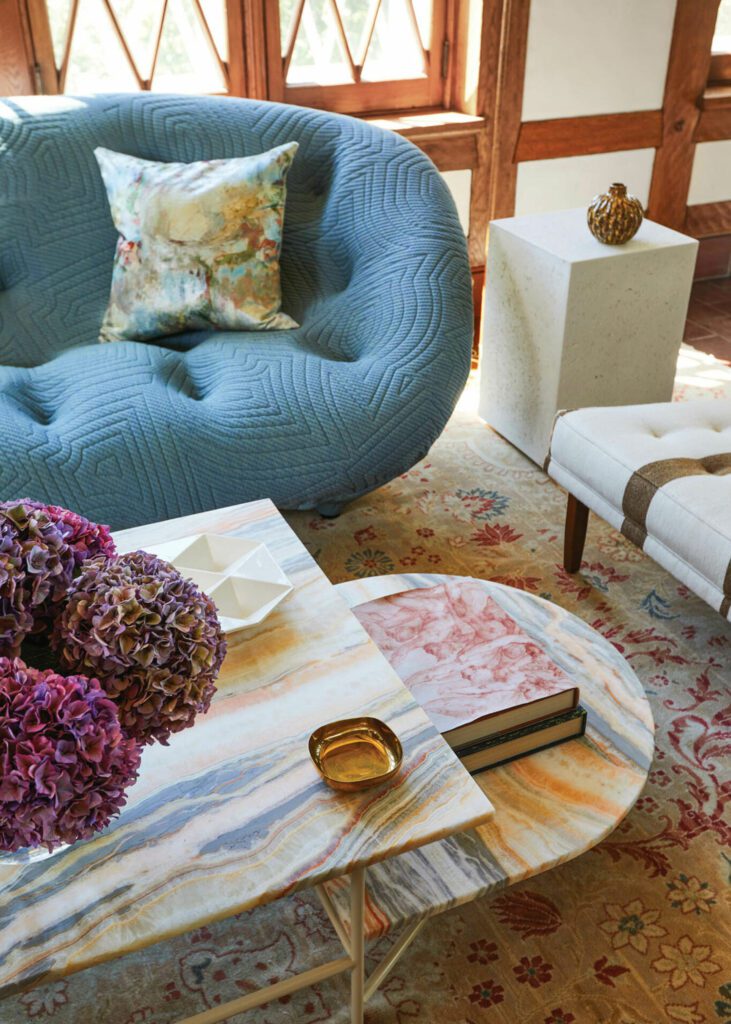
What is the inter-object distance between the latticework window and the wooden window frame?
14 cm

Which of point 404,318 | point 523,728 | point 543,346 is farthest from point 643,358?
A: point 523,728

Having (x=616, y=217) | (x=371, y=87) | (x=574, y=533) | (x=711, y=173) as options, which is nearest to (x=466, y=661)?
(x=574, y=533)

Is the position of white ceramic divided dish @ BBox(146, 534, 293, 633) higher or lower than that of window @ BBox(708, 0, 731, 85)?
lower

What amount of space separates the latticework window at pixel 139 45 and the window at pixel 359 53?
0.17m

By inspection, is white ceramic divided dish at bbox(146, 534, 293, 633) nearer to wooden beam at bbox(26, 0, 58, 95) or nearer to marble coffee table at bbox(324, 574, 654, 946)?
marble coffee table at bbox(324, 574, 654, 946)

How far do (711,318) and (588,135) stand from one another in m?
0.72

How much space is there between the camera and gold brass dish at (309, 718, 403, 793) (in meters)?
1.12

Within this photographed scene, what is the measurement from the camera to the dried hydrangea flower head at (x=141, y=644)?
93cm

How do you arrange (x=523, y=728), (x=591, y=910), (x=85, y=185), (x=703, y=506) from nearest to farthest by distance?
(x=523, y=728)
(x=591, y=910)
(x=703, y=506)
(x=85, y=185)

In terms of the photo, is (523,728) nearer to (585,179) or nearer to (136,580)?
(136,580)

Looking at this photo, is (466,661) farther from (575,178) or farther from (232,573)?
(575,178)

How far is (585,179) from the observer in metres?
3.40

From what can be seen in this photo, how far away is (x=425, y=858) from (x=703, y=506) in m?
0.82

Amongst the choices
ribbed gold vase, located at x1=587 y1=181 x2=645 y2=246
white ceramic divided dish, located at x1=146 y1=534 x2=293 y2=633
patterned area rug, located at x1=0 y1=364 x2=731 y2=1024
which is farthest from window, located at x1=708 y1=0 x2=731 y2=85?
white ceramic divided dish, located at x1=146 y1=534 x2=293 y2=633
